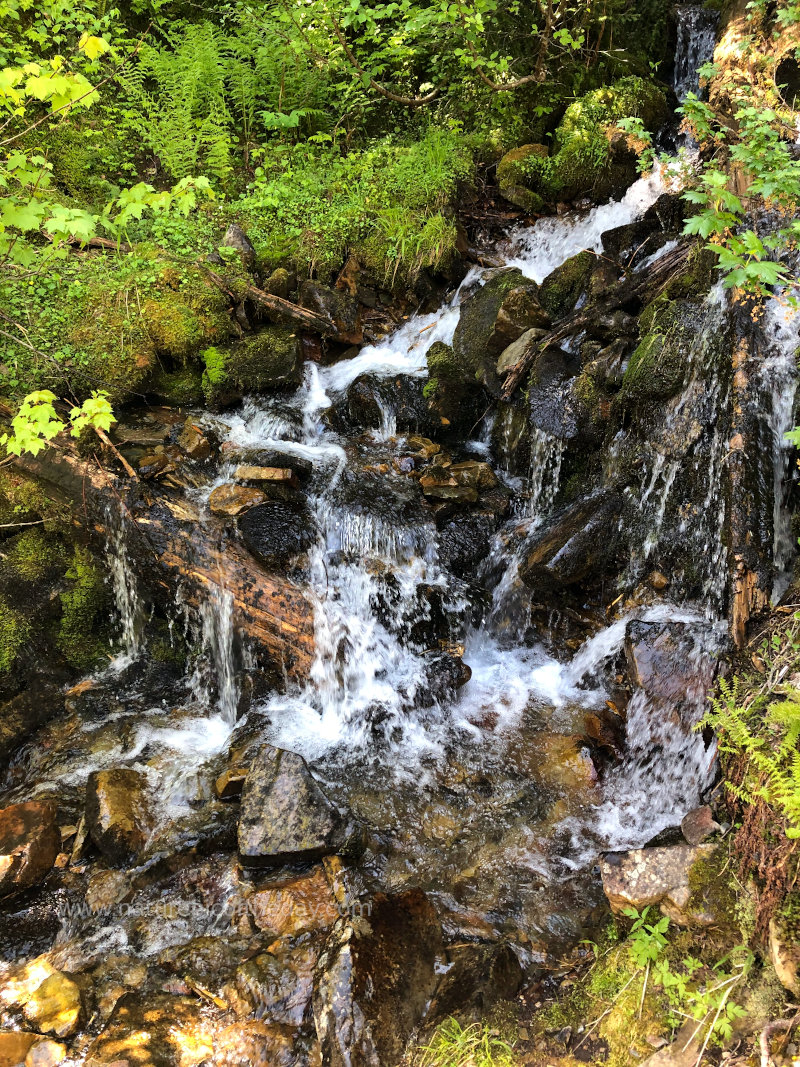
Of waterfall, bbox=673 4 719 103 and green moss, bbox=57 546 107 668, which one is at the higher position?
waterfall, bbox=673 4 719 103

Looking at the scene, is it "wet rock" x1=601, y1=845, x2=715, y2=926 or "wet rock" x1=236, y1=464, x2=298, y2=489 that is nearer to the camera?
"wet rock" x1=601, y1=845, x2=715, y2=926

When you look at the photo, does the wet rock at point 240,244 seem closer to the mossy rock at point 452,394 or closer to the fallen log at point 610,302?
the mossy rock at point 452,394

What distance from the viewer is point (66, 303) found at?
6.86m

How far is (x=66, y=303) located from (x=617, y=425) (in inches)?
246

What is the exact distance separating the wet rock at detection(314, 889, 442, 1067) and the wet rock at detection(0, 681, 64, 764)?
11.4 feet

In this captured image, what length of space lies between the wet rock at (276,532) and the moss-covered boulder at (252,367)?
1978mm

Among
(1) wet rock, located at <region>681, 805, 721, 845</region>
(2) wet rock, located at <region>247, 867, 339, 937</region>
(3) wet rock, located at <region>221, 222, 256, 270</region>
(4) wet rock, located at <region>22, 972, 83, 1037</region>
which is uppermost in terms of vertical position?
(3) wet rock, located at <region>221, 222, 256, 270</region>

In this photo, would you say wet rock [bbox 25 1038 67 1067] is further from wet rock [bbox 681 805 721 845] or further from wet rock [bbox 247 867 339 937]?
wet rock [bbox 681 805 721 845]

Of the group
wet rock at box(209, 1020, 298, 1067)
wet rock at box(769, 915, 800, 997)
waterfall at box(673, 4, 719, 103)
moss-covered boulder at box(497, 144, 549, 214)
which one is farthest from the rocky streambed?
waterfall at box(673, 4, 719, 103)

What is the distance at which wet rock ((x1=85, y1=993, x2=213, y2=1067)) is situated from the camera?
118 inches

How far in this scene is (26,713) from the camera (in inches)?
209

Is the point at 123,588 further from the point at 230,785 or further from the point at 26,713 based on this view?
the point at 230,785

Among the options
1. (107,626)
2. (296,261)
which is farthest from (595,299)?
(107,626)

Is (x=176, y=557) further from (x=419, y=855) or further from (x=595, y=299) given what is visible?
(x=595, y=299)
